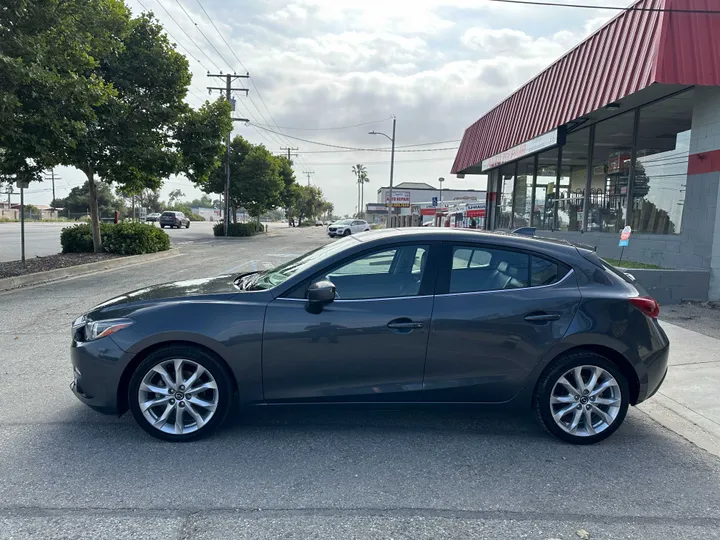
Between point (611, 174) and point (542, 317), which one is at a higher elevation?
point (611, 174)

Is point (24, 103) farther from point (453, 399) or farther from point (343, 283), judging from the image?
point (453, 399)

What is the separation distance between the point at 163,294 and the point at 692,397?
482 cm

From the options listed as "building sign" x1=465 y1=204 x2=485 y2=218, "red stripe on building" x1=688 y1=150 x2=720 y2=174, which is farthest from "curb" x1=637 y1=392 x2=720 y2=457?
"building sign" x1=465 y1=204 x2=485 y2=218

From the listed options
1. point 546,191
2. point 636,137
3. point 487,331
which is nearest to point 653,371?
point 487,331

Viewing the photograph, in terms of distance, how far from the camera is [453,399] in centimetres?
381

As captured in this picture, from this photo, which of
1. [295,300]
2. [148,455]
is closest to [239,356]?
[295,300]

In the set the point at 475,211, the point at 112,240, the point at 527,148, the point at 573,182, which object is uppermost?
the point at 527,148

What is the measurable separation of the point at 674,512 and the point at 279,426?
265cm

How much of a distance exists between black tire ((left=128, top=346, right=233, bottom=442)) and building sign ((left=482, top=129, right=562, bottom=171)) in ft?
41.6

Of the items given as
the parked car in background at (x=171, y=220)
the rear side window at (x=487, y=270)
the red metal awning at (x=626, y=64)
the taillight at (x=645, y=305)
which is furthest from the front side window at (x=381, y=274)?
the parked car in background at (x=171, y=220)

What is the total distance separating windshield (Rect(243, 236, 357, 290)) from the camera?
3.99m

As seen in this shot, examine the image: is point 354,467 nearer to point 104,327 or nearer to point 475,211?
point 104,327

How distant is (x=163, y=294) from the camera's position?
4105 millimetres

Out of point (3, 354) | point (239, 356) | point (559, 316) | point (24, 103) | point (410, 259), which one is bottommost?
point (3, 354)
